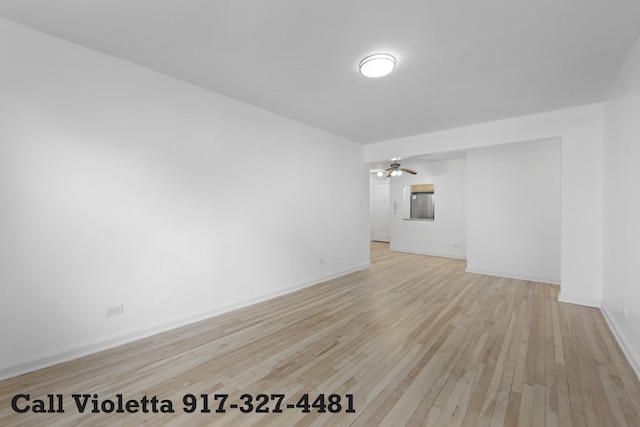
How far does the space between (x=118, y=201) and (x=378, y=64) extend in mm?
2864

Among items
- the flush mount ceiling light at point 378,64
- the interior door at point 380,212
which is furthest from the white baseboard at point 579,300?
the interior door at point 380,212

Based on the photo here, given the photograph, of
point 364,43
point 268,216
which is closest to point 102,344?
point 268,216

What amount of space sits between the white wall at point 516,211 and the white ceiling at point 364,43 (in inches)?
72.2

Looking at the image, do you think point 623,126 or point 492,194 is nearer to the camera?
point 623,126

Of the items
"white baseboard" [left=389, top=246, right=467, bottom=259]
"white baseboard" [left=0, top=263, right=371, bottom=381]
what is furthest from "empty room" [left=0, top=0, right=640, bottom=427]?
"white baseboard" [left=389, top=246, right=467, bottom=259]

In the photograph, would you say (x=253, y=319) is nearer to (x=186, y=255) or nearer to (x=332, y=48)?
(x=186, y=255)

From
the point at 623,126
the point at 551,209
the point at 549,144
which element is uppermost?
the point at 549,144

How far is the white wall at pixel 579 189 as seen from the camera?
11.7ft

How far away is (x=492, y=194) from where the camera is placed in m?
5.54

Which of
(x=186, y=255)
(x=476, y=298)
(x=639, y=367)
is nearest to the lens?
(x=639, y=367)

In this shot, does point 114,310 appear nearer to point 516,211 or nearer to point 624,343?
point 624,343

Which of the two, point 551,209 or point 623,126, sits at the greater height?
point 623,126

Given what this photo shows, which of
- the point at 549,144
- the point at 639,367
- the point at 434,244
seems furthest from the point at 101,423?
the point at 434,244

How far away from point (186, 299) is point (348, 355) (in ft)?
6.46
